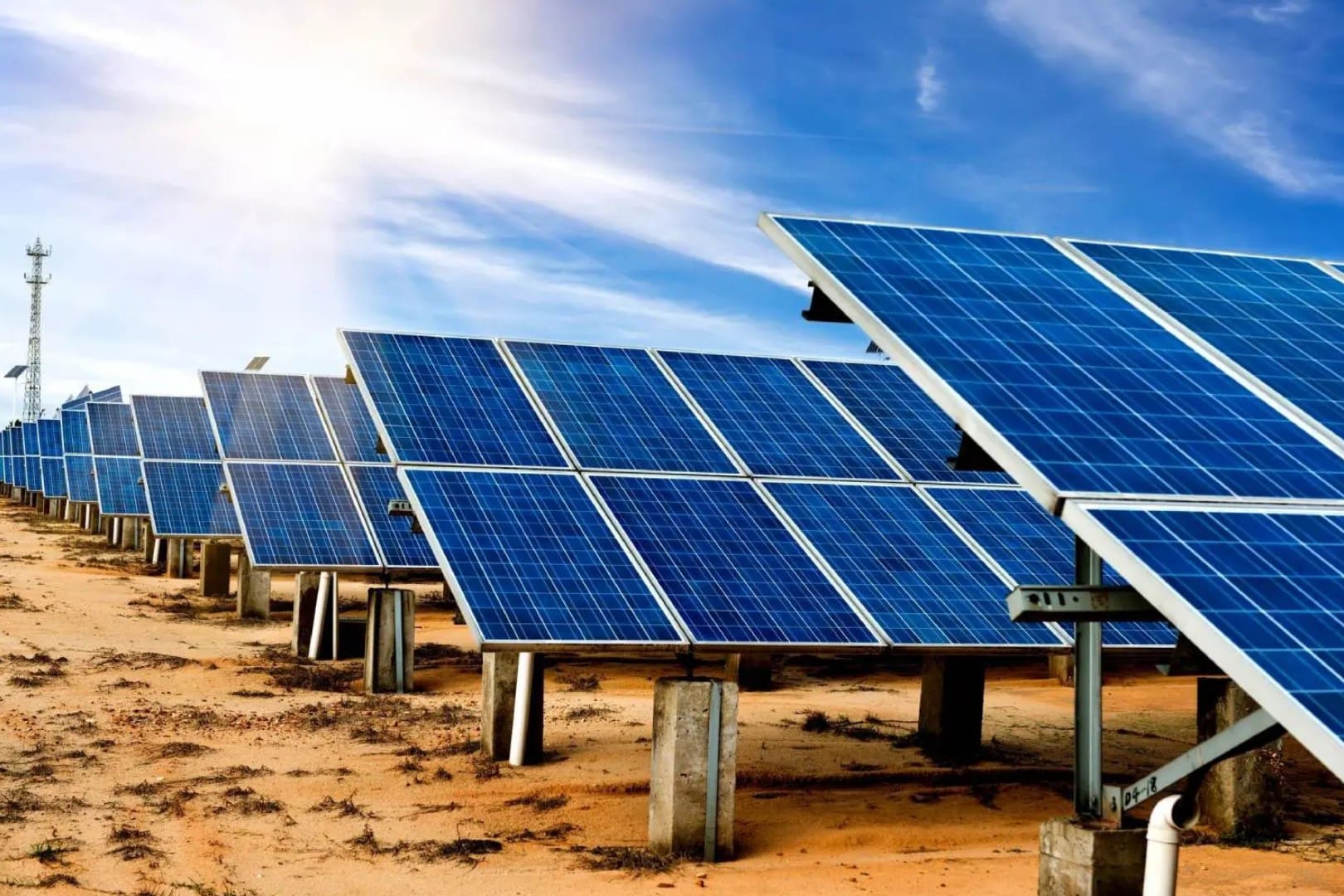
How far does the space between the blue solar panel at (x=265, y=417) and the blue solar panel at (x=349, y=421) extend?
0.86ft

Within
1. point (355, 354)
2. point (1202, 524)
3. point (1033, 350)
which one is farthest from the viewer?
point (355, 354)

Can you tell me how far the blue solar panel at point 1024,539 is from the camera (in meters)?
15.0

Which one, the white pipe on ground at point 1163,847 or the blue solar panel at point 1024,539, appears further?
the blue solar panel at point 1024,539

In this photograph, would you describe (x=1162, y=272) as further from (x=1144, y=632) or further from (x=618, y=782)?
(x=618, y=782)

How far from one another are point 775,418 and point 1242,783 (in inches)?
287

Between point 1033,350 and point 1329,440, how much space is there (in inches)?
74.3

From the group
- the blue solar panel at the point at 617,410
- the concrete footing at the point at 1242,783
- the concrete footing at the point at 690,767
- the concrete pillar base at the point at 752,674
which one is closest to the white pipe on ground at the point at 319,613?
the concrete pillar base at the point at 752,674

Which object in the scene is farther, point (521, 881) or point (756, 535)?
point (756, 535)

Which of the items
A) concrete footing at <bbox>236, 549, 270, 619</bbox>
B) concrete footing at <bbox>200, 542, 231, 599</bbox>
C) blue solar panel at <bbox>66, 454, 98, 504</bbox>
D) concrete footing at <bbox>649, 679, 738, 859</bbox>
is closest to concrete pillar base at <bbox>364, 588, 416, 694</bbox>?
concrete footing at <bbox>649, 679, 738, 859</bbox>

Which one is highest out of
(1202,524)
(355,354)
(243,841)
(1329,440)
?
(355,354)

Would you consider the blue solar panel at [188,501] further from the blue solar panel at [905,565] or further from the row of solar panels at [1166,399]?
the row of solar panels at [1166,399]

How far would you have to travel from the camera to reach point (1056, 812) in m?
15.2

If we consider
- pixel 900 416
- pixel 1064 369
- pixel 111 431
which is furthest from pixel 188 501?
pixel 1064 369

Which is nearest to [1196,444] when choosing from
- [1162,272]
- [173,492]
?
[1162,272]
